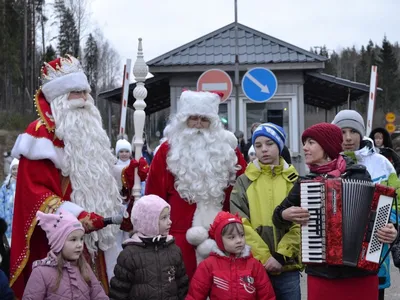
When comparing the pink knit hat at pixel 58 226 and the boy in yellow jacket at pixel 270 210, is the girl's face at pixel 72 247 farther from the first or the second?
the boy in yellow jacket at pixel 270 210

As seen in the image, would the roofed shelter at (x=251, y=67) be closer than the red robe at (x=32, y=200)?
No

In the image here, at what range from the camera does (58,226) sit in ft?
14.2

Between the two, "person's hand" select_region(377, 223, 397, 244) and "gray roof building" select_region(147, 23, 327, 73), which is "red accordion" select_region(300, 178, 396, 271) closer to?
"person's hand" select_region(377, 223, 397, 244)

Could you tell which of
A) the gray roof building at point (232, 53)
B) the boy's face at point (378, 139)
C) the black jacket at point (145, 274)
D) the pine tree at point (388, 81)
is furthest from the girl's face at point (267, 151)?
the pine tree at point (388, 81)

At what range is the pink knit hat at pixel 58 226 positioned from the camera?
4.27 metres

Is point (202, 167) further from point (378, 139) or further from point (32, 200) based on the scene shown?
point (378, 139)

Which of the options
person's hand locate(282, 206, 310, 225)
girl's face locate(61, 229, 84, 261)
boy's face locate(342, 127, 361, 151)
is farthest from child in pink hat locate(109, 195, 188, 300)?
boy's face locate(342, 127, 361, 151)

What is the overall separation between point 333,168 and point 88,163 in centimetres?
190

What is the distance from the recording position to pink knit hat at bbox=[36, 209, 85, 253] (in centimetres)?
427

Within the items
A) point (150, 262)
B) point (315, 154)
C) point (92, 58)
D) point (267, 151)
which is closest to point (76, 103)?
point (150, 262)

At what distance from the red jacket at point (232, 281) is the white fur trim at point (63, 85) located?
1730 millimetres

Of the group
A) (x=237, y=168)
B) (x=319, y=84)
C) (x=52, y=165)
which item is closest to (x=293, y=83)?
(x=319, y=84)

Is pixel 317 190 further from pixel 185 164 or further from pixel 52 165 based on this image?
pixel 52 165

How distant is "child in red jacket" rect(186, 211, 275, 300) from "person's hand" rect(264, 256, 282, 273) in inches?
2.2
